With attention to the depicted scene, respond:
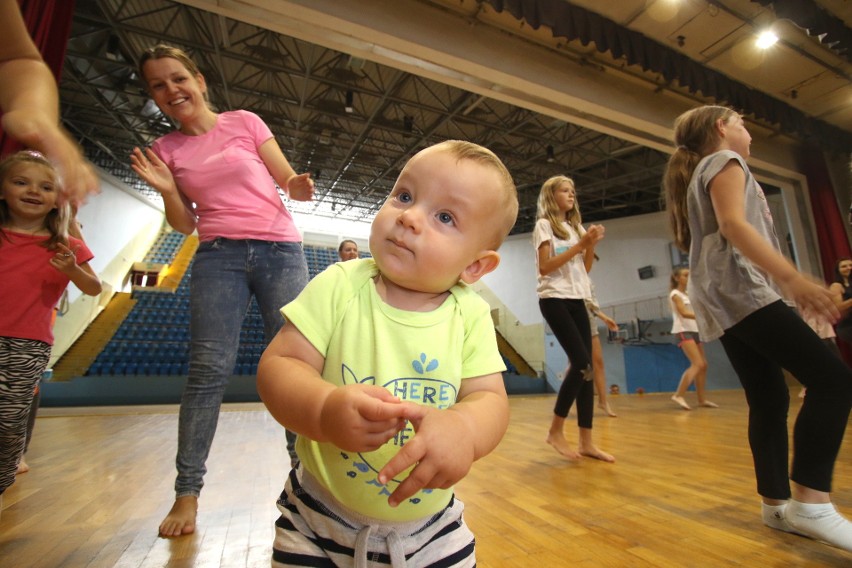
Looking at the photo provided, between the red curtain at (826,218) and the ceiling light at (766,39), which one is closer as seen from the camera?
the ceiling light at (766,39)

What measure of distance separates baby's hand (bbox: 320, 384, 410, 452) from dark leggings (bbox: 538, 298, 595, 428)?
6.45 feet

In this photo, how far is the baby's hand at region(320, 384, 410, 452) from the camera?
46 cm

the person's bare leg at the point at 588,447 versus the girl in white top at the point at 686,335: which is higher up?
the girl in white top at the point at 686,335

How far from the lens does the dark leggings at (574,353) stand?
2301 mm

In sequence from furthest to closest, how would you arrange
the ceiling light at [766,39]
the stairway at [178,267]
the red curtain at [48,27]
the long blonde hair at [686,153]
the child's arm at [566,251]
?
the stairway at [178,267] < the ceiling light at [766,39] < the red curtain at [48,27] < the child's arm at [566,251] < the long blonde hair at [686,153]

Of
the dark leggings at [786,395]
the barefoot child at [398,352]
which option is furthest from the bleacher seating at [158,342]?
the barefoot child at [398,352]

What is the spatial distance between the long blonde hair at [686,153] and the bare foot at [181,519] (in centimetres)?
194

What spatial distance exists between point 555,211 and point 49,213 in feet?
7.59

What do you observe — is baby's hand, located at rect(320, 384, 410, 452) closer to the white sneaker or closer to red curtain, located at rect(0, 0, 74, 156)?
the white sneaker

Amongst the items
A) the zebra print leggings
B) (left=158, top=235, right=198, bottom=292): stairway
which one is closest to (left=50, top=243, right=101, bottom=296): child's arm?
the zebra print leggings

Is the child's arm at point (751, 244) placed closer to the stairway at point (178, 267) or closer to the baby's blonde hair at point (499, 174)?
the baby's blonde hair at point (499, 174)

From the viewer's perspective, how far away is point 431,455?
461 mm

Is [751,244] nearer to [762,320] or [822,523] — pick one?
[762,320]

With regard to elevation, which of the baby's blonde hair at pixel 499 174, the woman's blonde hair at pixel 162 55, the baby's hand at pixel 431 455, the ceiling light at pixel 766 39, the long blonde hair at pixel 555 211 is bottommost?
the baby's hand at pixel 431 455
